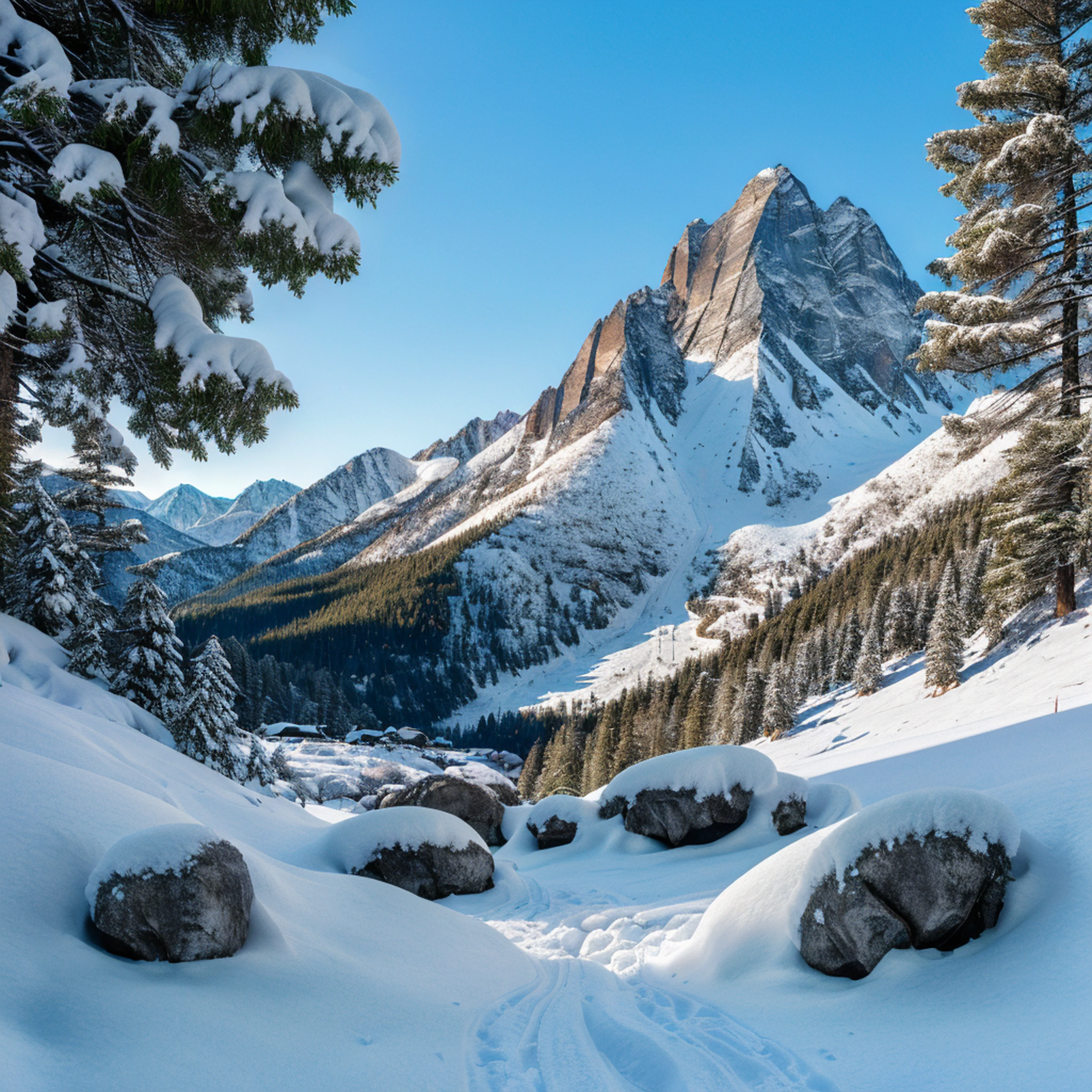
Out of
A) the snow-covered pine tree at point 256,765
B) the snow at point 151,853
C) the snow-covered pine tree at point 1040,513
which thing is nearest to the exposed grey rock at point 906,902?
the snow at point 151,853

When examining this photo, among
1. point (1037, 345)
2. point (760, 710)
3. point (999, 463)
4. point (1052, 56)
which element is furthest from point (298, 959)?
point (999, 463)

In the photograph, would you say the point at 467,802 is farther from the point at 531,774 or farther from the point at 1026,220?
the point at 531,774

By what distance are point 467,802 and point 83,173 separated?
17.5 metres

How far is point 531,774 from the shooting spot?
57750 millimetres

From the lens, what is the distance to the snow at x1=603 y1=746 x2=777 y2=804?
11836 mm

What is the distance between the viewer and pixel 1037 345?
1341 cm

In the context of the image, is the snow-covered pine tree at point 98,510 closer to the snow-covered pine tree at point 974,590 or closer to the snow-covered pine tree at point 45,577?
the snow-covered pine tree at point 45,577

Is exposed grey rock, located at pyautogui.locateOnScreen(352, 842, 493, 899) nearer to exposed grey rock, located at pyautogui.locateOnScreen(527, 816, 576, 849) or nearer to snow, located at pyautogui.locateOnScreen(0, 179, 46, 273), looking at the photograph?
exposed grey rock, located at pyautogui.locateOnScreen(527, 816, 576, 849)

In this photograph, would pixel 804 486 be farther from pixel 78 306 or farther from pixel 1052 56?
pixel 78 306

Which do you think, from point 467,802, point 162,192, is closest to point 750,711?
point 467,802

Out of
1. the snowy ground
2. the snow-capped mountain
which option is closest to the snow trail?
the snowy ground

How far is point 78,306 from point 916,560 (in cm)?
7127

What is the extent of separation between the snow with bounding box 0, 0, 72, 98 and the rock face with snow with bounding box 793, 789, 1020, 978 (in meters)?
8.29

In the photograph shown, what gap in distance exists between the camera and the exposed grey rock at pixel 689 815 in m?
11.8
